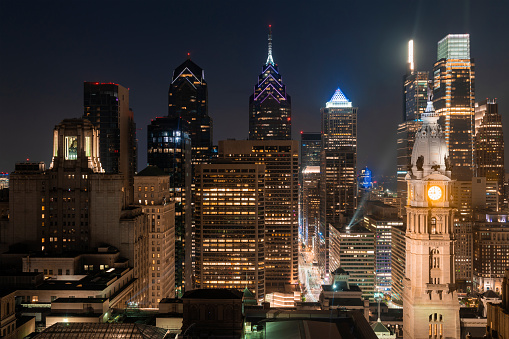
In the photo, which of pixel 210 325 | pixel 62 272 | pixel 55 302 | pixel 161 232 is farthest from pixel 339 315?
pixel 161 232

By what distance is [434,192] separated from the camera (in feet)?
224

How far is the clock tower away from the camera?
66.4 metres

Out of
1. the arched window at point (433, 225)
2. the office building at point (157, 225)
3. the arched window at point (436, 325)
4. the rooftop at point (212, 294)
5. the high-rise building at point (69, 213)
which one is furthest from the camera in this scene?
the office building at point (157, 225)

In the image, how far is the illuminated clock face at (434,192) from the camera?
68.2 m

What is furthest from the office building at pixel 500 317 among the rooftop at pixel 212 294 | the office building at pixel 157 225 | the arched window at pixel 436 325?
the office building at pixel 157 225

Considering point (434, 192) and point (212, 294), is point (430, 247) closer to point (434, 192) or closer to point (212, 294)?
point (434, 192)

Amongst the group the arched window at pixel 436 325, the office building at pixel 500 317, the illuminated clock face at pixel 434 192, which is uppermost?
the illuminated clock face at pixel 434 192

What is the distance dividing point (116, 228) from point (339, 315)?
6749 cm

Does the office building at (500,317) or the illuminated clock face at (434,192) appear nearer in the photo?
the office building at (500,317)

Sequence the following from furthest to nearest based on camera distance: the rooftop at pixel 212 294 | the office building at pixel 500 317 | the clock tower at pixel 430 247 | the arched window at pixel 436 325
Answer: the clock tower at pixel 430 247 < the arched window at pixel 436 325 < the rooftop at pixel 212 294 < the office building at pixel 500 317

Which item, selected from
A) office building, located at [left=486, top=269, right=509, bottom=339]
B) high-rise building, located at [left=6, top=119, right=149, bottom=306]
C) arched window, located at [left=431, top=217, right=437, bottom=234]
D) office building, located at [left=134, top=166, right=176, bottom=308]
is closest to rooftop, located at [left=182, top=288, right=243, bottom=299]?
office building, located at [left=486, top=269, right=509, bottom=339]

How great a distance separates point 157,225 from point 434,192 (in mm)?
90436

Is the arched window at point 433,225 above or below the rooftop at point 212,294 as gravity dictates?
above

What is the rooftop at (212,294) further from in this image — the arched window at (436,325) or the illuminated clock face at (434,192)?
the illuminated clock face at (434,192)
